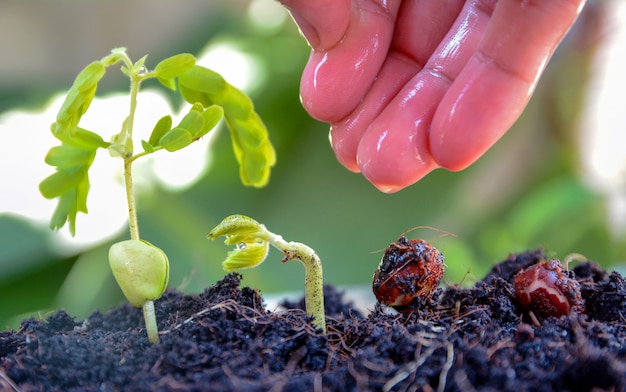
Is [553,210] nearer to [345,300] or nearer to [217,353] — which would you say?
[345,300]

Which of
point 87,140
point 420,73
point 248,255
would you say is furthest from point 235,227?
point 420,73

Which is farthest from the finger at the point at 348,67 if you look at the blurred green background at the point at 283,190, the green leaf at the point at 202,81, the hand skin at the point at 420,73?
the blurred green background at the point at 283,190

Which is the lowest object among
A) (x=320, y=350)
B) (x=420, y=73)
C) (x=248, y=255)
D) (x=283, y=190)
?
(x=320, y=350)

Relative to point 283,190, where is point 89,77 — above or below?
below

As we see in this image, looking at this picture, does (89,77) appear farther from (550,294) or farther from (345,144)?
(550,294)

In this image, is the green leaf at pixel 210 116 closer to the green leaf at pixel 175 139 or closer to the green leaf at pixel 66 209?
the green leaf at pixel 175 139

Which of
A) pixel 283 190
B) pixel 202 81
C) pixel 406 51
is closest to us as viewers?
pixel 202 81

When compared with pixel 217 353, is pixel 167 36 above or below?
above

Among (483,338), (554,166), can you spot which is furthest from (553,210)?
(483,338)
